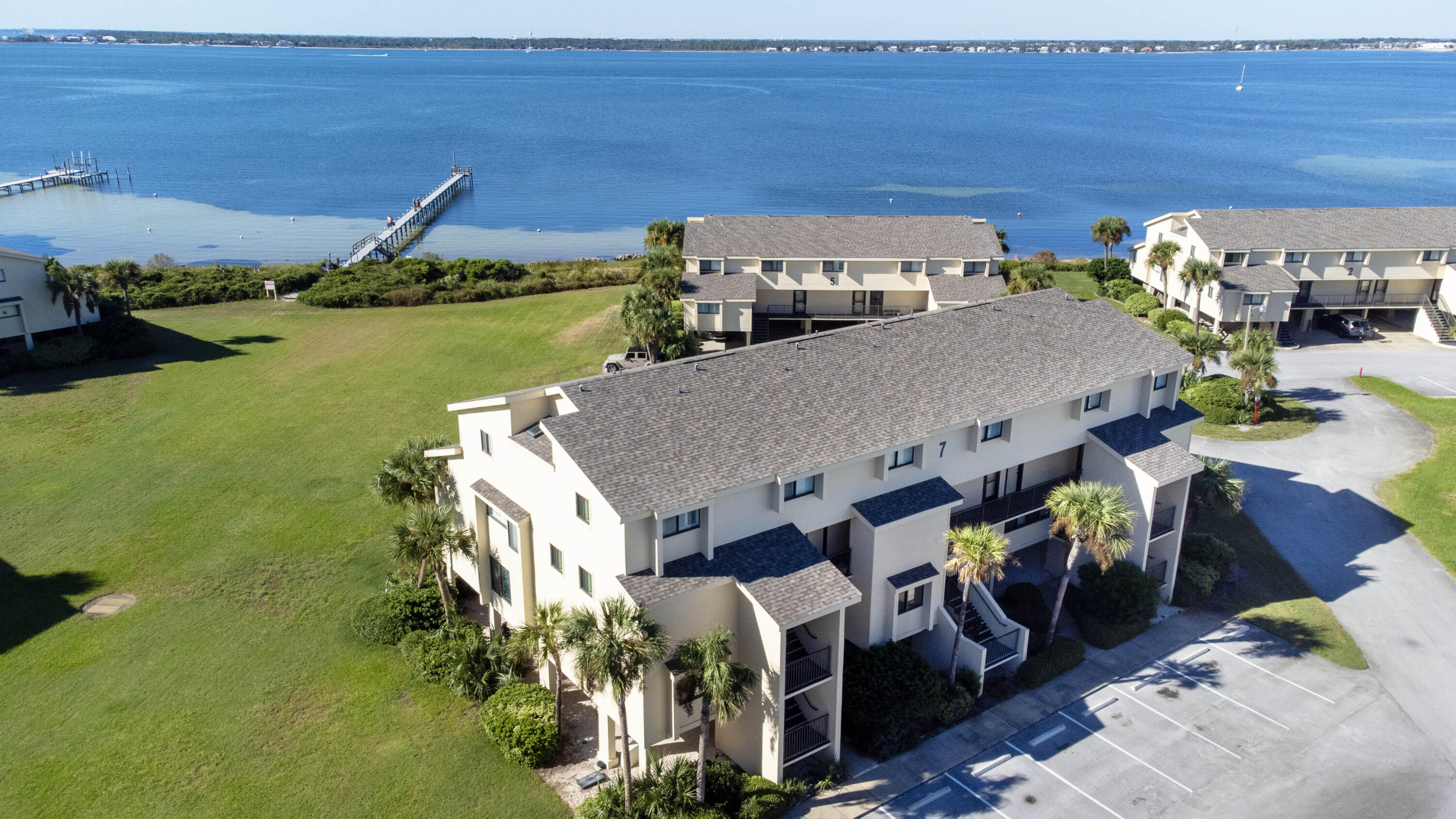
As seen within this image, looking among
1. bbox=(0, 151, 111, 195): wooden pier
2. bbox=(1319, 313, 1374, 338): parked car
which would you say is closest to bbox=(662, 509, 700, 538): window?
bbox=(1319, 313, 1374, 338): parked car

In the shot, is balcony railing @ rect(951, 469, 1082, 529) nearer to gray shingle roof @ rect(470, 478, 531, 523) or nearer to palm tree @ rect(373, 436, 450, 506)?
gray shingle roof @ rect(470, 478, 531, 523)

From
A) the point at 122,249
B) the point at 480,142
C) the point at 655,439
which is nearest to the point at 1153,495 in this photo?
the point at 655,439

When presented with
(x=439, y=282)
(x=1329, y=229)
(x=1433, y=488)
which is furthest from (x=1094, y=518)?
(x=439, y=282)

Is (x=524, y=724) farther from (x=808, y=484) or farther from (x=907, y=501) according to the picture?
(x=907, y=501)

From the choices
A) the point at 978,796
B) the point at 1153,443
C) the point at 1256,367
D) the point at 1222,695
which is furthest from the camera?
the point at 1256,367

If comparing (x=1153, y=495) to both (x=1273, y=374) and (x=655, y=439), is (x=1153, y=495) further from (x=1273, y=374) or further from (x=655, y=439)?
(x=1273, y=374)
